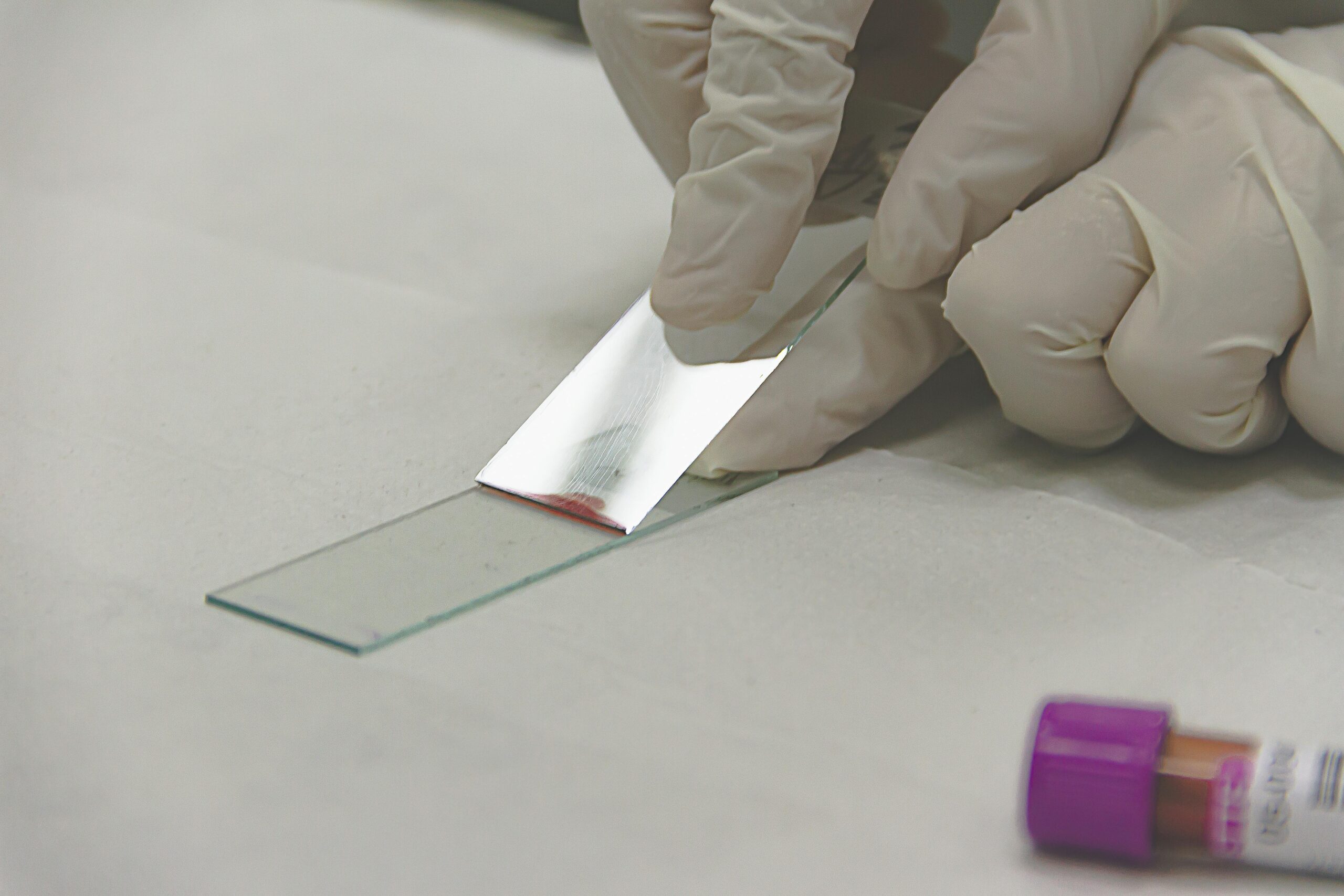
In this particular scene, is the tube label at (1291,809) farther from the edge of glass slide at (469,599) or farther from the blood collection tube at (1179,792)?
the edge of glass slide at (469,599)

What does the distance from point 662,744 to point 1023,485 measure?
394mm

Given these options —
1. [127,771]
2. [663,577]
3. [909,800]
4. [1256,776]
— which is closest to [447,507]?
[663,577]

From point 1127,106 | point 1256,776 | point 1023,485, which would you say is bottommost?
point 1023,485

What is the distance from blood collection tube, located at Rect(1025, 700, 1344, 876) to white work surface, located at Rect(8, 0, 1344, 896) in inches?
1.1

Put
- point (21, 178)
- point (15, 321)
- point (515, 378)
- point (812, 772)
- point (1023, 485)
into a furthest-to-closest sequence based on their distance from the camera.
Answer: point (21, 178) < point (15, 321) < point (515, 378) < point (1023, 485) < point (812, 772)

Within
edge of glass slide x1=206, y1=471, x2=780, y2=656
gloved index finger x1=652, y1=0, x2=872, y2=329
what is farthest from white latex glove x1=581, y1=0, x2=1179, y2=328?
edge of glass slide x1=206, y1=471, x2=780, y2=656

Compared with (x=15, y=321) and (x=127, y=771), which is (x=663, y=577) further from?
(x=15, y=321)

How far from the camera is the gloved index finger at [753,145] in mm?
954

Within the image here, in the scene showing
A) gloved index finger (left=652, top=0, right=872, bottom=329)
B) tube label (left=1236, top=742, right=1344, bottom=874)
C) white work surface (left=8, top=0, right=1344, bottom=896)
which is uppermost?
gloved index finger (left=652, top=0, right=872, bottom=329)

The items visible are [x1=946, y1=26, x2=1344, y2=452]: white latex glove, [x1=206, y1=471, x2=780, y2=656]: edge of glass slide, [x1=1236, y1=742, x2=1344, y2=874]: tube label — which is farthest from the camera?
[x1=946, y1=26, x2=1344, y2=452]: white latex glove

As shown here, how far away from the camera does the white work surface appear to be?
637 mm

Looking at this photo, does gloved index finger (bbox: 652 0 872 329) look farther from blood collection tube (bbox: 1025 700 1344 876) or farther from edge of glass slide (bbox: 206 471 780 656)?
blood collection tube (bbox: 1025 700 1344 876)

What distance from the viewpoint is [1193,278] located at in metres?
0.88

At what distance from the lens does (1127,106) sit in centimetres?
100
